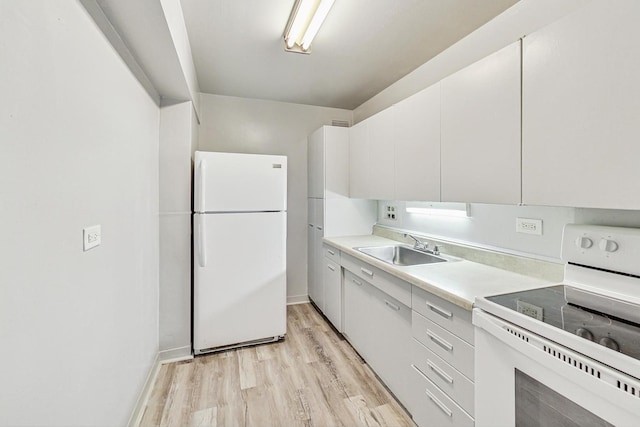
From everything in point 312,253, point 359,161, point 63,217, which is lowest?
point 312,253

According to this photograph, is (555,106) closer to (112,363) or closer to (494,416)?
(494,416)

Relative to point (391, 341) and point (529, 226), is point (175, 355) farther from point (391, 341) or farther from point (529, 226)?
point (529, 226)

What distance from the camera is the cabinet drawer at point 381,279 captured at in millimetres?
1664

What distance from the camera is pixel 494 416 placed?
1.06 metres

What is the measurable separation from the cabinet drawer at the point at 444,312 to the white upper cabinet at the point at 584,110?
602mm

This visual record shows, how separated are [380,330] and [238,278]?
4.13 feet

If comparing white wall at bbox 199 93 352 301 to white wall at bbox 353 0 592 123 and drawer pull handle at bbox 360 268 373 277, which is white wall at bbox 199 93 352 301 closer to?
white wall at bbox 353 0 592 123

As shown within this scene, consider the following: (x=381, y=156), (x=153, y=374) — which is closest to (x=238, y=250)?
(x=153, y=374)

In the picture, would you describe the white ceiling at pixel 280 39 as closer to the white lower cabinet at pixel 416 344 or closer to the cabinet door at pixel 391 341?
the white lower cabinet at pixel 416 344

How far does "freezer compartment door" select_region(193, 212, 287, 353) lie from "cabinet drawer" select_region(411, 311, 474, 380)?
137cm

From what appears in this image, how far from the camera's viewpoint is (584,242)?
1178mm

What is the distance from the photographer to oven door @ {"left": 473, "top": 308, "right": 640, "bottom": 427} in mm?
723

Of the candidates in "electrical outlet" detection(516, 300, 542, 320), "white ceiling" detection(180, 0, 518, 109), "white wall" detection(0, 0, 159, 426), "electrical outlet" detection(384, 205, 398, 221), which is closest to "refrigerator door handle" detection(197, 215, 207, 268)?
"white wall" detection(0, 0, 159, 426)

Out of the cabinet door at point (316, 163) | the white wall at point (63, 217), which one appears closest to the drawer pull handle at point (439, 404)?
the white wall at point (63, 217)
